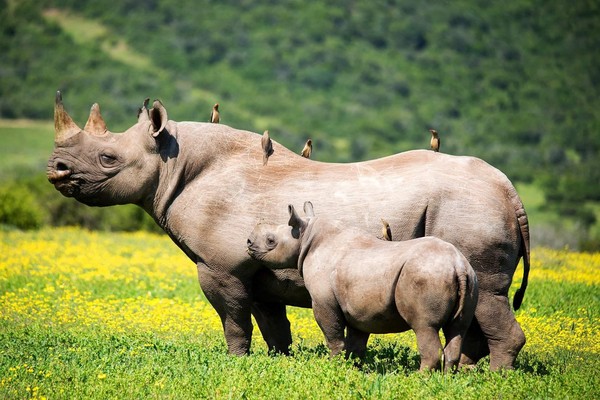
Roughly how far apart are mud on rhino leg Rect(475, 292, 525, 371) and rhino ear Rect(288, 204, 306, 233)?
196cm

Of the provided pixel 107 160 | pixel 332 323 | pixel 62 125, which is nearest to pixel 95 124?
pixel 62 125

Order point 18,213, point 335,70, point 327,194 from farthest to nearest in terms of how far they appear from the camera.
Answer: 1. point 335,70
2. point 18,213
3. point 327,194

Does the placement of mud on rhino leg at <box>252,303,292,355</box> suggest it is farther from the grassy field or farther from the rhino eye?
the rhino eye

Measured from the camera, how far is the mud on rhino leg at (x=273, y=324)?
11.8 meters

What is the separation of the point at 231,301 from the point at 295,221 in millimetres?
1213

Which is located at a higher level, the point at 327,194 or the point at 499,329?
the point at 327,194

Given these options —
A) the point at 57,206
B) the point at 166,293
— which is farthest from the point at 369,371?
the point at 57,206

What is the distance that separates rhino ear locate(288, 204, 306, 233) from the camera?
34.8 ft

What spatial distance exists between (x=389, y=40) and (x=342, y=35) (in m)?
5.42

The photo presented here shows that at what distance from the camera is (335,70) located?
367 ft

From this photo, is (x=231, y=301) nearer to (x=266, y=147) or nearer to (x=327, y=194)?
(x=327, y=194)

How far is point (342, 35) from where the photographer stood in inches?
4678

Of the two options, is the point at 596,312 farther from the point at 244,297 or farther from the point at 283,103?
the point at 283,103

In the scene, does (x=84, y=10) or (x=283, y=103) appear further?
(x=84, y=10)
